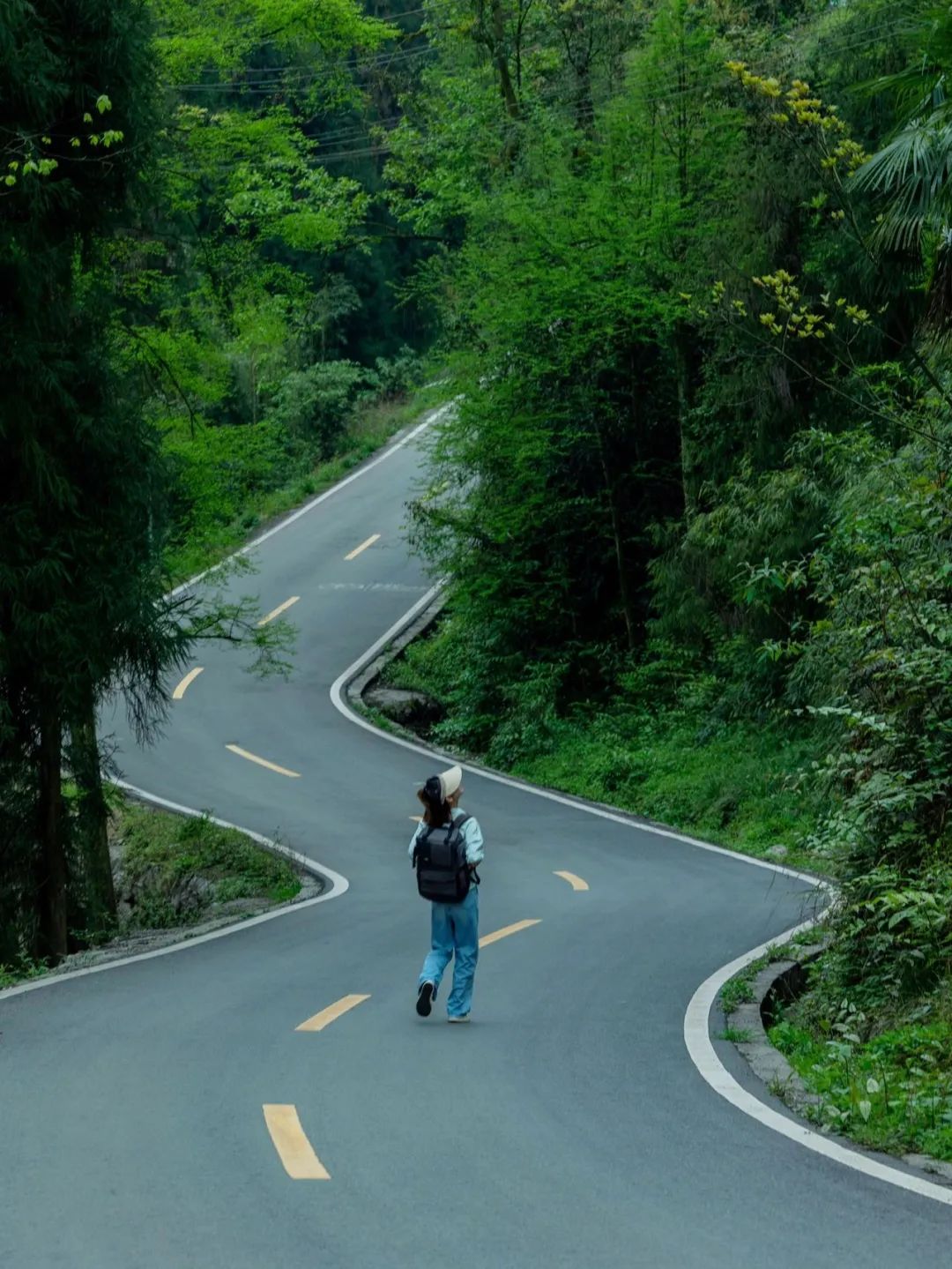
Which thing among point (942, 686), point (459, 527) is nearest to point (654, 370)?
point (459, 527)

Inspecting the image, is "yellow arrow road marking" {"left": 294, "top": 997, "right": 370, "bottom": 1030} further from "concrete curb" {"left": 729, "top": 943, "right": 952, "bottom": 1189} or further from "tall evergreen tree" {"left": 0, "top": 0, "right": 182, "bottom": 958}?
"tall evergreen tree" {"left": 0, "top": 0, "right": 182, "bottom": 958}

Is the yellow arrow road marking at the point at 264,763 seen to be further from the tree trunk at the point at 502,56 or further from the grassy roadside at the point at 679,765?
the tree trunk at the point at 502,56

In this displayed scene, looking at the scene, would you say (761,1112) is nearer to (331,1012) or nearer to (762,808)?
(331,1012)

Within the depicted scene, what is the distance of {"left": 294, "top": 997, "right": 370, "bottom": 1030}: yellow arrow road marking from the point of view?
10086 millimetres

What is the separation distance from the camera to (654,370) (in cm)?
3212

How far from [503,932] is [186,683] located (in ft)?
68.1

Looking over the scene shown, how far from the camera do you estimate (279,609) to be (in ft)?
123

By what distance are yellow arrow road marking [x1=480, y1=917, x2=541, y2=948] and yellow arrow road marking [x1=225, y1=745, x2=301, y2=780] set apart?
1193 cm

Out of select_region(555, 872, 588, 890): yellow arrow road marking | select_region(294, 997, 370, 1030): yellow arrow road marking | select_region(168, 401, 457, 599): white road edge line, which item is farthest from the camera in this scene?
select_region(168, 401, 457, 599): white road edge line

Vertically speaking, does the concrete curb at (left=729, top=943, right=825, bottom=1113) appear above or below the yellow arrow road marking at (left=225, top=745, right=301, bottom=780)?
above

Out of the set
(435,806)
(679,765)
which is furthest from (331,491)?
(435,806)

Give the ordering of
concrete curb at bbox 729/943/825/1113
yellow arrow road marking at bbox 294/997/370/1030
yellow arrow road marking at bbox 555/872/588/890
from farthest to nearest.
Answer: yellow arrow road marking at bbox 555/872/588/890 → yellow arrow road marking at bbox 294/997/370/1030 → concrete curb at bbox 729/943/825/1113

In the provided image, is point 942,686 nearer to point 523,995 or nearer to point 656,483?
point 523,995

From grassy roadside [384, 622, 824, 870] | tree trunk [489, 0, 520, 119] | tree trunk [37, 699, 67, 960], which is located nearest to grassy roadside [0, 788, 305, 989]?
tree trunk [37, 699, 67, 960]
